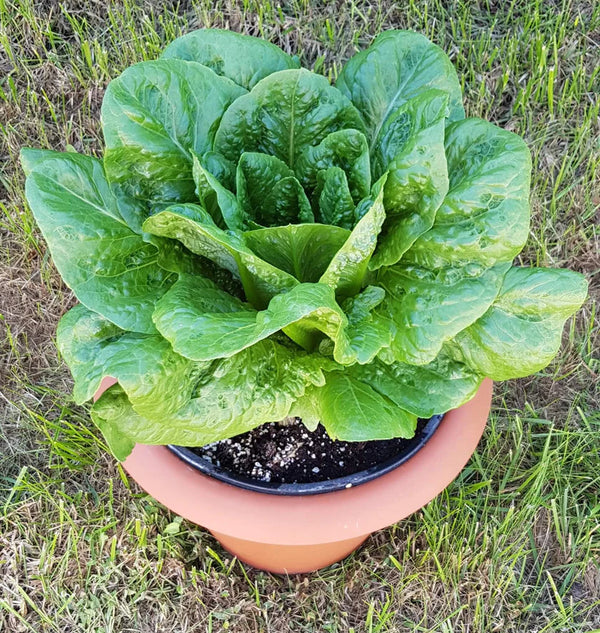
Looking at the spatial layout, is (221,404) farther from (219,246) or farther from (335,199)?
(335,199)

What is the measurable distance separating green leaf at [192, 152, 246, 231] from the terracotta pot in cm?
52

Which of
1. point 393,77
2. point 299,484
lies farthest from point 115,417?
point 393,77

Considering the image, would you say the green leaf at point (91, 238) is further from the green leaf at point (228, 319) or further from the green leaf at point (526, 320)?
the green leaf at point (526, 320)

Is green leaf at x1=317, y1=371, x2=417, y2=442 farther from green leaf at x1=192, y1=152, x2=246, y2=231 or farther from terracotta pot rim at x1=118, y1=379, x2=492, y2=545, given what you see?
green leaf at x1=192, y1=152, x2=246, y2=231

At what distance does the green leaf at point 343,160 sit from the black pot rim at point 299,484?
544mm

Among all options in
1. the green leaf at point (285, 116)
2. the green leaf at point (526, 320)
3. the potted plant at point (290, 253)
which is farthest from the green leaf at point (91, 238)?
the green leaf at point (526, 320)

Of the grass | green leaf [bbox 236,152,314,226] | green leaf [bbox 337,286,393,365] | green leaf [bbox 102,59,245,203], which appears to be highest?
green leaf [bbox 102,59,245,203]

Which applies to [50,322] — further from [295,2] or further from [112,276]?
[295,2]

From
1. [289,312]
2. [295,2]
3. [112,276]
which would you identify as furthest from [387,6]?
[289,312]

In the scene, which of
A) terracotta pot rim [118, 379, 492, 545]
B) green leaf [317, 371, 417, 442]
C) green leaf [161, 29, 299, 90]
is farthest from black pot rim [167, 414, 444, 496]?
green leaf [161, 29, 299, 90]

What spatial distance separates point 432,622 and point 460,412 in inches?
23.0

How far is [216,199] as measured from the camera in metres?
1.26

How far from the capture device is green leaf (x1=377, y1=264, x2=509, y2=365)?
1.20 m

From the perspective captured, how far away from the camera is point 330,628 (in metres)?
1.81
